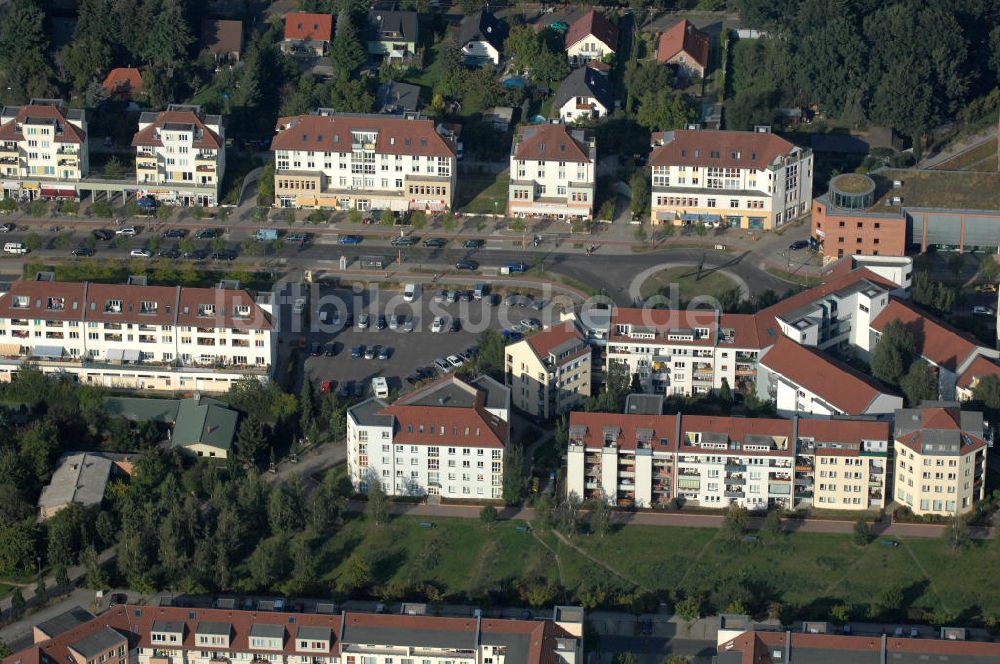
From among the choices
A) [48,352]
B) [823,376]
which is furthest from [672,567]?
[48,352]

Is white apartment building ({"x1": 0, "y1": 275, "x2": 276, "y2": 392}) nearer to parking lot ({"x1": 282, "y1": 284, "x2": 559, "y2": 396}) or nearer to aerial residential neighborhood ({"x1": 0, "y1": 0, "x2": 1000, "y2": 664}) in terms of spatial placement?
aerial residential neighborhood ({"x1": 0, "y1": 0, "x2": 1000, "y2": 664})

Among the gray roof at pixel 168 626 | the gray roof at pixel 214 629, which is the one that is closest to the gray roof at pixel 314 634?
the gray roof at pixel 214 629

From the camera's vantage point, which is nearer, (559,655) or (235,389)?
(559,655)

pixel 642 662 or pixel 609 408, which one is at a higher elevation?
pixel 609 408

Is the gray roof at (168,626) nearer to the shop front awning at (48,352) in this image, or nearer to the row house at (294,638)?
the row house at (294,638)

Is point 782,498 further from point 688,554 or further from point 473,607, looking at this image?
point 473,607

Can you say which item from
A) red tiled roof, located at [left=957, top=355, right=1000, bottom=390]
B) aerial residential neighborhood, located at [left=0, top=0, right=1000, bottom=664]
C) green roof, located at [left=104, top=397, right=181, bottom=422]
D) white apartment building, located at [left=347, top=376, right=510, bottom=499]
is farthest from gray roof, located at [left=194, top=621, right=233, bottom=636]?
red tiled roof, located at [left=957, top=355, right=1000, bottom=390]

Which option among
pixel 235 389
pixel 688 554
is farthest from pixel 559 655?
pixel 235 389

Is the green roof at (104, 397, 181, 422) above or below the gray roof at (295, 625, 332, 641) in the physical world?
above
